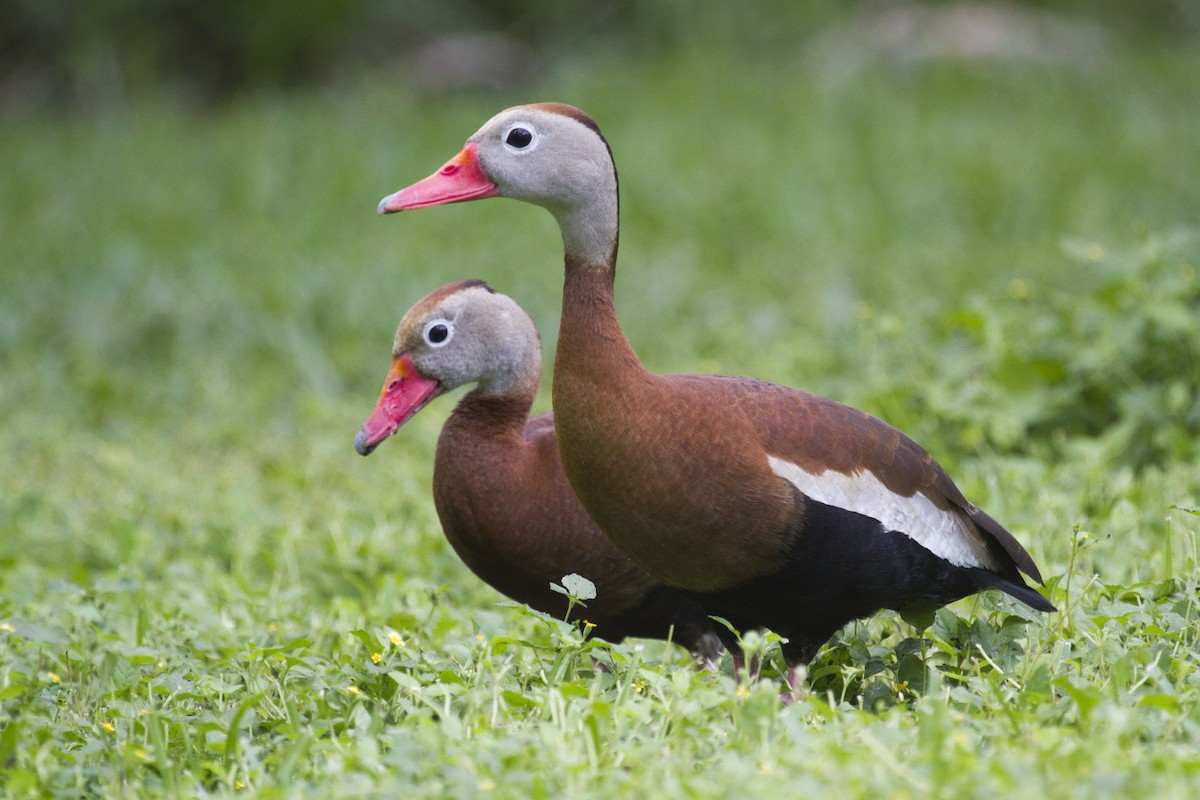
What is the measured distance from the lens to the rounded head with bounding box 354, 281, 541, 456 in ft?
12.8

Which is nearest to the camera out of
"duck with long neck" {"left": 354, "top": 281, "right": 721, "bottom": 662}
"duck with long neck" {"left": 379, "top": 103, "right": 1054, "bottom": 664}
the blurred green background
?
"duck with long neck" {"left": 379, "top": 103, "right": 1054, "bottom": 664}

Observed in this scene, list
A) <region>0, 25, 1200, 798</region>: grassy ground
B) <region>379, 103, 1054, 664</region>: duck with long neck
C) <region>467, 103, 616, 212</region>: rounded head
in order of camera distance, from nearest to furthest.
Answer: <region>0, 25, 1200, 798</region>: grassy ground < <region>379, 103, 1054, 664</region>: duck with long neck < <region>467, 103, 616, 212</region>: rounded head

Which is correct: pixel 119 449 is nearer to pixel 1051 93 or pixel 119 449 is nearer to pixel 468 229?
pixel 468 229

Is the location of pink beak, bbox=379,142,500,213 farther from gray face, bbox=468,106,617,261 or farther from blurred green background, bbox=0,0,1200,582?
blurred green background, bbox=0,0,1200,582

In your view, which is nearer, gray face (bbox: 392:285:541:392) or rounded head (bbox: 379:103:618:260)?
rounded head (bbox: 379:103:618:260)

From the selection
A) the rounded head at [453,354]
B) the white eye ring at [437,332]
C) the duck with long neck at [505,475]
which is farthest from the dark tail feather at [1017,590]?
the white eye ring at [437,332]

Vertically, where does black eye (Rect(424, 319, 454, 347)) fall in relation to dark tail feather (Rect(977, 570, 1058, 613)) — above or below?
above

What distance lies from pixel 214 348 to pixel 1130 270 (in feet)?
13.5

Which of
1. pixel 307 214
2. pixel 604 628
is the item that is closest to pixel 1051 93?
pixel 307 214

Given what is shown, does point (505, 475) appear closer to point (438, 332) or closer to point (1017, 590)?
point (438, 332)

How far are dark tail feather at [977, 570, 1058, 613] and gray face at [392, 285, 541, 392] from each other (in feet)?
4.28

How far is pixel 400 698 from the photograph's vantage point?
9.87 feet

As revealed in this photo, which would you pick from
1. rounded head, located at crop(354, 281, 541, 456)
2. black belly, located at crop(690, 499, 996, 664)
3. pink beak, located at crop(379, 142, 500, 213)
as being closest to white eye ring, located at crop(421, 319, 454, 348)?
rounded head, located at crop(354, 281, 541, 456)

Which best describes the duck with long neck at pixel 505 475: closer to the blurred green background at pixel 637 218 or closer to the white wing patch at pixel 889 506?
the white wing patch at pixel 889 506
